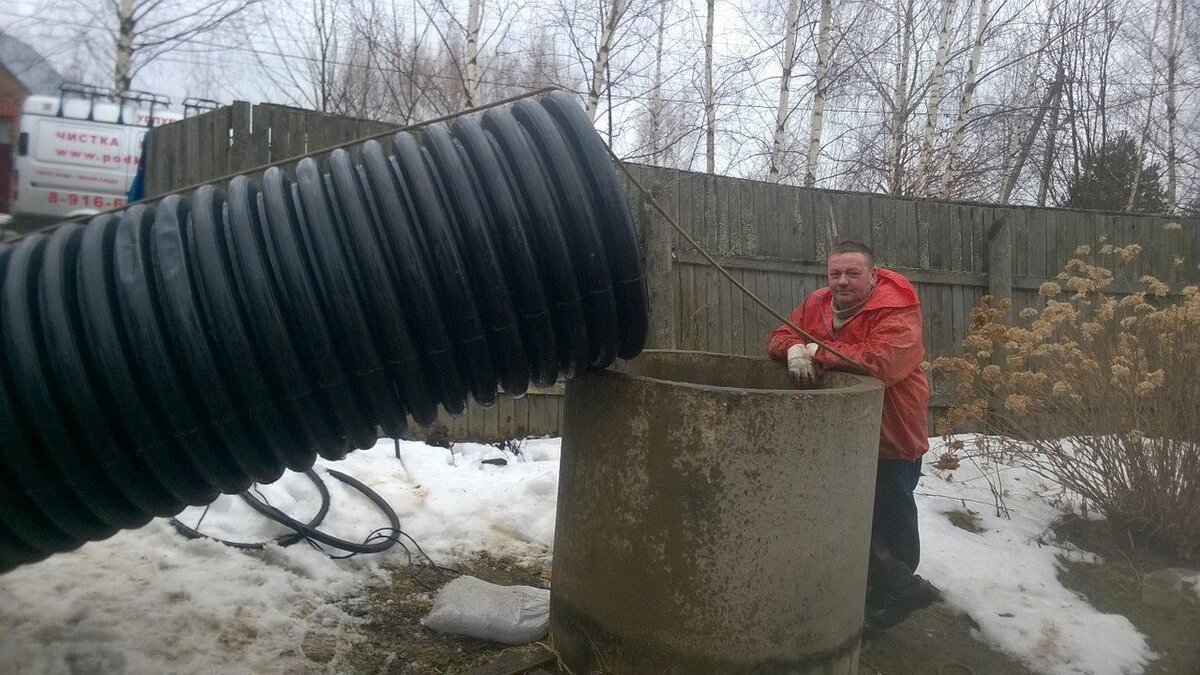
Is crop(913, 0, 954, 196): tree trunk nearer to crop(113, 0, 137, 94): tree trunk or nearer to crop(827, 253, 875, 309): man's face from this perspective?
crop(827, 253, 875, 309): man's face

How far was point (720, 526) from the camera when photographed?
110 inches

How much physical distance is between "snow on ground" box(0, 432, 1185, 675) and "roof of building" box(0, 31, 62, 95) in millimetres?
17987

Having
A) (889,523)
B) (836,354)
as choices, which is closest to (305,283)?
(836,354)

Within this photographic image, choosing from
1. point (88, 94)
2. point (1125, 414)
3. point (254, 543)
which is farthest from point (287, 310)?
point (88, 94)

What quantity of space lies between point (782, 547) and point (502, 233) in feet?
4.70

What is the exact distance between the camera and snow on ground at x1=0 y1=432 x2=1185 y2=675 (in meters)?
3.02

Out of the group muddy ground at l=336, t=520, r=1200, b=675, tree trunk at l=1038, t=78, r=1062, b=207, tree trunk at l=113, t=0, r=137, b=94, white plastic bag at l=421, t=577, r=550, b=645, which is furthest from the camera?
tree trunk at l=1038, t=78, r=1062, b=207

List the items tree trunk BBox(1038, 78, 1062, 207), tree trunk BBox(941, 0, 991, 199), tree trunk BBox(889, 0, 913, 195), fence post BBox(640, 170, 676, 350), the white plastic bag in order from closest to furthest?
the white plastic bag, fence post BBox(640, 170, 676, 350), tree trunk BBox(941, 0, 991, 199), tree trunk BBox(889, 0, 913, 195), tree trunk BBox(1038, 78, 1062, 207)

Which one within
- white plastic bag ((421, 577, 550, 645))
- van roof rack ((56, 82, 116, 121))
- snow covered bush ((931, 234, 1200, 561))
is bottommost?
white plastic bag ((421, 577, 550, 645))

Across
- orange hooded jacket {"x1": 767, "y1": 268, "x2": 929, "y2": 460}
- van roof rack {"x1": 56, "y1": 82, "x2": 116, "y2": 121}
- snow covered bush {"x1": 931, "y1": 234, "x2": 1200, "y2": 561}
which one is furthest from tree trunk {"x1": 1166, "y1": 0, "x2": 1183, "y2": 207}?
van roof rack {"x1": 56, "y1": 82, "x2": 116, "y2": 121}

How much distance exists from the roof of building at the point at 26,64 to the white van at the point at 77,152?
23.6 ft

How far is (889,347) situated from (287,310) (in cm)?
238

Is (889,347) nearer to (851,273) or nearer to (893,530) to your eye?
(851,273)

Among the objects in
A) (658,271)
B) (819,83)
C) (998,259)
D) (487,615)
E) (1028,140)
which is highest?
(1028,140)
